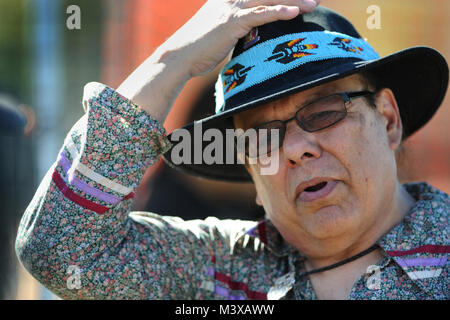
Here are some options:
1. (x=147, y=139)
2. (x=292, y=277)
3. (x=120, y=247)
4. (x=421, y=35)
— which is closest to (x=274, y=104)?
(x=147, y=139)

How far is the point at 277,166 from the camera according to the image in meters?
2.13

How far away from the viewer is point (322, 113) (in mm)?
2055

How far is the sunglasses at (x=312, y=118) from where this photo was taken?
2049 millimetres

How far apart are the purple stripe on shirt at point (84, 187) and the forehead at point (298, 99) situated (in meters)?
0.65

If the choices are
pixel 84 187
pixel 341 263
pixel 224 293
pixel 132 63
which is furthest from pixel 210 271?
pixel 132 63

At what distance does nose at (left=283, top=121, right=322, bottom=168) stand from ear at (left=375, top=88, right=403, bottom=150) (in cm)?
34

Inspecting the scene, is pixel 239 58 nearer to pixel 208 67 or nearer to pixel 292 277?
pixel 208 67

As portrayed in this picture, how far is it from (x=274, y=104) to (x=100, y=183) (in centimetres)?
73

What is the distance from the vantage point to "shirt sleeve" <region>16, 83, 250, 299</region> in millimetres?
2074

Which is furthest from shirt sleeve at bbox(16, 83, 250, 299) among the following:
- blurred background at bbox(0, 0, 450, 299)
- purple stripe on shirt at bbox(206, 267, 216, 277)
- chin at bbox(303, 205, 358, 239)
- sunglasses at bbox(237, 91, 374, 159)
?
blurred background at bbox(0, 0, 450, 299)

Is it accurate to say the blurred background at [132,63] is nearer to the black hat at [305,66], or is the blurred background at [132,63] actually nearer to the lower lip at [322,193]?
the black hat at [305,66]

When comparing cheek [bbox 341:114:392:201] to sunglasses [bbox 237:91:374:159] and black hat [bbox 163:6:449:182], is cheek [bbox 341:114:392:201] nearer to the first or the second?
sunglasses [bbox 237:91:374:159]

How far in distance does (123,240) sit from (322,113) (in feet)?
3.13

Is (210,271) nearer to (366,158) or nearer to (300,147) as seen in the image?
(300,147)
